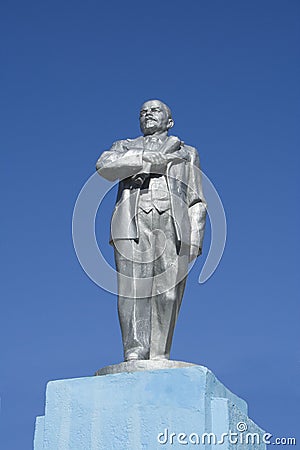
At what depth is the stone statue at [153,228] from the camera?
9.48 metres

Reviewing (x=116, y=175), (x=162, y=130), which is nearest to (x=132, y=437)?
(x=116, y=175)

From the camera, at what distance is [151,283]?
31.4ft

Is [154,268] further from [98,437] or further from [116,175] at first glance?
[98,437]

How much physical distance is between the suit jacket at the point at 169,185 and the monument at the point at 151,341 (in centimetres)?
1

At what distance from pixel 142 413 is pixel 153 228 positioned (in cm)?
228

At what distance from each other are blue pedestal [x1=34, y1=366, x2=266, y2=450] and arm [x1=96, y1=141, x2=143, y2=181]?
246cm

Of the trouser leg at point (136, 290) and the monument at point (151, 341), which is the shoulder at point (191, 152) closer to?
the monument at point (151, 341)

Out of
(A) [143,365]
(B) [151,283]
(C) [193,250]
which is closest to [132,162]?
(C) [193,250]

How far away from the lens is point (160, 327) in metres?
9.54

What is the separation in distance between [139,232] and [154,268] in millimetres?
454

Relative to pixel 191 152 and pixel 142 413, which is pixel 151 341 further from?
pixel 191 152

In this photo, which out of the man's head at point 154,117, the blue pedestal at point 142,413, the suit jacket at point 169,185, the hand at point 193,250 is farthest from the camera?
the man's head at point 154,117

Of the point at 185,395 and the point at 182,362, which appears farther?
the point at 182,362

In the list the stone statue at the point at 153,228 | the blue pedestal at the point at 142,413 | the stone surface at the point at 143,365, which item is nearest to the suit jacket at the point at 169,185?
the stone statue at the point at 153,228
